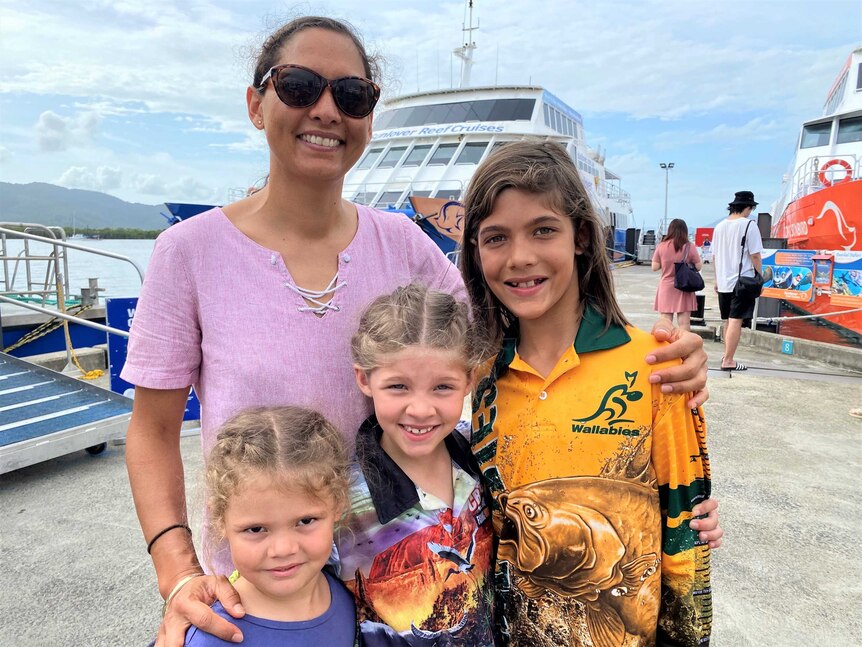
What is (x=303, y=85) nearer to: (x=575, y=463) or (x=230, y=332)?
(x=230, y=332)

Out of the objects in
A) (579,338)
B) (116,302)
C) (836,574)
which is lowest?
(836,574)

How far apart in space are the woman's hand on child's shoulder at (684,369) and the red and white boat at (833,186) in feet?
25.1

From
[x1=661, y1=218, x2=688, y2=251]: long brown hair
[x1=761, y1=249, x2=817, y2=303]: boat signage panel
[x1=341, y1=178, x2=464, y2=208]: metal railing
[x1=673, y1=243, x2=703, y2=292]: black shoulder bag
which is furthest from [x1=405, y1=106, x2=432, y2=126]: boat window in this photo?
[x1=673, y1=243, x2=703, y2=292]: black shoulder bag

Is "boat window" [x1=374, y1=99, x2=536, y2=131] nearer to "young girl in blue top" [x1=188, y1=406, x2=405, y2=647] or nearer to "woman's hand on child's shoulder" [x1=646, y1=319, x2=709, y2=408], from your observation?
"woman's hand on child's shoulder" [x1=646, y1=319, x2=709, y2=408]

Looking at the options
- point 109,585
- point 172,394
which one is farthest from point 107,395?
point 172,394

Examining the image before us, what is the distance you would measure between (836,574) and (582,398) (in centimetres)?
228

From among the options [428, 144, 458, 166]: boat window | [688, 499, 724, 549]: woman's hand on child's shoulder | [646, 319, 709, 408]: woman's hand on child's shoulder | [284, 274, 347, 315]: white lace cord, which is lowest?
[688, 499, 724, 549]: woman's hand on child's shoulder

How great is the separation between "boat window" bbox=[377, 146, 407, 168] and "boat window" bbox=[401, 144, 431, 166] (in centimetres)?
37

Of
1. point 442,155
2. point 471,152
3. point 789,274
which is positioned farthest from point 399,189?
point 789,274

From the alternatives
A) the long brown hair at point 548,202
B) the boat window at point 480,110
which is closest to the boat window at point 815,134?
the boat window at point 480,110

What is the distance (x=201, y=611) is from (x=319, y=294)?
2.28 feet

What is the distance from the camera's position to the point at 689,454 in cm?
133

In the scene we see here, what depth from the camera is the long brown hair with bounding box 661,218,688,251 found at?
679cm

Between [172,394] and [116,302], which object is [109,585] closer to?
[172,394]
